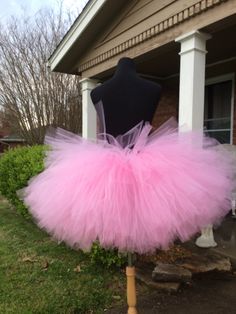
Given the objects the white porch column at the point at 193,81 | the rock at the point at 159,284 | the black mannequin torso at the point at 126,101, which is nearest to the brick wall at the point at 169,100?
the white porch column at the point at 193,81

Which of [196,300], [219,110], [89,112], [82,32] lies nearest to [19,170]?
[89,112]

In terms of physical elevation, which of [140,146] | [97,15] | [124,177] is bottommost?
[124,177]

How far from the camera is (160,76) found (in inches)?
316

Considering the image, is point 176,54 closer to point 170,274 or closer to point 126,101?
point 170,274

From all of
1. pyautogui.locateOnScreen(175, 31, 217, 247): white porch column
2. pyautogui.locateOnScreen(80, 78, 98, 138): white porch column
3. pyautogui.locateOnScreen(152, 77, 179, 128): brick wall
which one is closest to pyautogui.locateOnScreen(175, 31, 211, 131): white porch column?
pyautogui.locateOnScreen(175, 31, 217, 247): white porch column

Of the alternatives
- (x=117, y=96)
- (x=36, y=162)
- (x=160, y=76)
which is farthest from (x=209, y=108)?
(x=117, y=96)

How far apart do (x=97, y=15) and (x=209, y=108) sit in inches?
113

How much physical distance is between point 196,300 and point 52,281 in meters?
1.44

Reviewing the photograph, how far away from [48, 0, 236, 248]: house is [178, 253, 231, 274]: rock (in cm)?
138

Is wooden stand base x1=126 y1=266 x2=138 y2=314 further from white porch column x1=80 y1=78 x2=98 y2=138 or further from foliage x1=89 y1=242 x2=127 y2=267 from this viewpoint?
white porch column x1=80 y1=78 x2=98 y2=138

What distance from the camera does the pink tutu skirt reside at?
1.96 meters

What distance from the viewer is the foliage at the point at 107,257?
390 centimetres

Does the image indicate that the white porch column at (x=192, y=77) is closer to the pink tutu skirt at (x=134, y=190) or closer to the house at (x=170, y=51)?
the house at (x=170, y=51)

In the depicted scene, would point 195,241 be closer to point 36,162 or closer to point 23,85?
point 36,162
